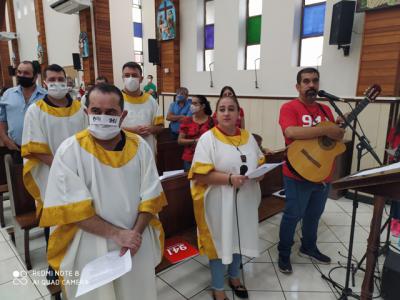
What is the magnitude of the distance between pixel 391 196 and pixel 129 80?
7.12 feet

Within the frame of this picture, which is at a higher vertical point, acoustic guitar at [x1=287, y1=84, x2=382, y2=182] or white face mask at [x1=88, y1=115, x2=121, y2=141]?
white face mask at [x1=88, y1=115, x2=121, y2=141]

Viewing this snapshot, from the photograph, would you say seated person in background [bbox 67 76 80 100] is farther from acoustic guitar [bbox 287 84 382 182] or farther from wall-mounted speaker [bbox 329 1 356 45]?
wall-mounted speaker [bbox 329 1 356 45]

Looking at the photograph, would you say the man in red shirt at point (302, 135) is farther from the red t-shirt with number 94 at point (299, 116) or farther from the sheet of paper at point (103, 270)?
the sheet of paper at point (103, 270)

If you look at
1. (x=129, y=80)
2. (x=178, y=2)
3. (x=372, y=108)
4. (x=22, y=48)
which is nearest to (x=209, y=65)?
(x=178, y=2)

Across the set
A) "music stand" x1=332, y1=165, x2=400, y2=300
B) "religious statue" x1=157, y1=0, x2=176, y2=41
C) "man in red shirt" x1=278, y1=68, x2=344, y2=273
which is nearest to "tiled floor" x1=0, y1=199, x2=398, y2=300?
"man in red shirt" x1=278, y1=68, x2=344, y2=273

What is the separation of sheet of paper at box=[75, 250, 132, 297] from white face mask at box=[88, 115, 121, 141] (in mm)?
509

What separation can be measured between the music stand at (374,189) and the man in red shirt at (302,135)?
78cm

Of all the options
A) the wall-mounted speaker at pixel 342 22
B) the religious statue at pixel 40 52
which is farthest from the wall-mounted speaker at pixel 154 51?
the religious statue at pixel 40 52

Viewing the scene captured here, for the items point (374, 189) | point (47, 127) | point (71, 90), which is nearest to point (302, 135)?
point (374, 189)

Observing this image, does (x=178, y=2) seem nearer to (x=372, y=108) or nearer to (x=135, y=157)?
(x=372, y=108)

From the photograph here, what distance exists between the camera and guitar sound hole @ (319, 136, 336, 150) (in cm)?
219

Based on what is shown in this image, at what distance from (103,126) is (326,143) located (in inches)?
65.6

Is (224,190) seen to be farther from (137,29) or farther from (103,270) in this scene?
(137,29)

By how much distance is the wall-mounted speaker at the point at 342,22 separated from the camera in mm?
3893
